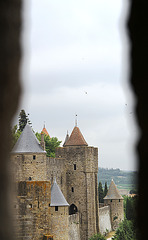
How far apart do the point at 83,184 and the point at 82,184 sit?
11 centimetres

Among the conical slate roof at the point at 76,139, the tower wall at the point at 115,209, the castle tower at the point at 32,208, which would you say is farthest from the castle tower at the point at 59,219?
the tower wall at the point at 115,209

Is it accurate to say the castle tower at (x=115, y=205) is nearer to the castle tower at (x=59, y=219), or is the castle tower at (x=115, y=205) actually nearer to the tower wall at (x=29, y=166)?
the tower wall at (x=29, y=166)

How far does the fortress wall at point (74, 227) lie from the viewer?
35781mm

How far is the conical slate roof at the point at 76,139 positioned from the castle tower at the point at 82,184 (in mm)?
264

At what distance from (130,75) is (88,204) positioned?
37688 millimetres

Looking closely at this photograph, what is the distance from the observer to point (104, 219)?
1898 inches

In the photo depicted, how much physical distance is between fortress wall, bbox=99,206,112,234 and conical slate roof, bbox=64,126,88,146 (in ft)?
32.1

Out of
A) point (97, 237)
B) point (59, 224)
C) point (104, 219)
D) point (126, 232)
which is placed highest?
point (59, 224)

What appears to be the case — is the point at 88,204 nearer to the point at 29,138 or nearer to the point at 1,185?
the point at 29,138

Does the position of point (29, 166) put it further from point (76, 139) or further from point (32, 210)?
point (32, 210)

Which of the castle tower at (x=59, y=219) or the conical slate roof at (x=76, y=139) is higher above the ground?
the conical slate roof at (x=76, y=139)

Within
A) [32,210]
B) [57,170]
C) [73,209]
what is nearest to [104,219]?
[73,209]

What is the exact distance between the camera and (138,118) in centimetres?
261

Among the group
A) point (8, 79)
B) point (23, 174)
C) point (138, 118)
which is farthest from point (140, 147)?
point (23, 174)
